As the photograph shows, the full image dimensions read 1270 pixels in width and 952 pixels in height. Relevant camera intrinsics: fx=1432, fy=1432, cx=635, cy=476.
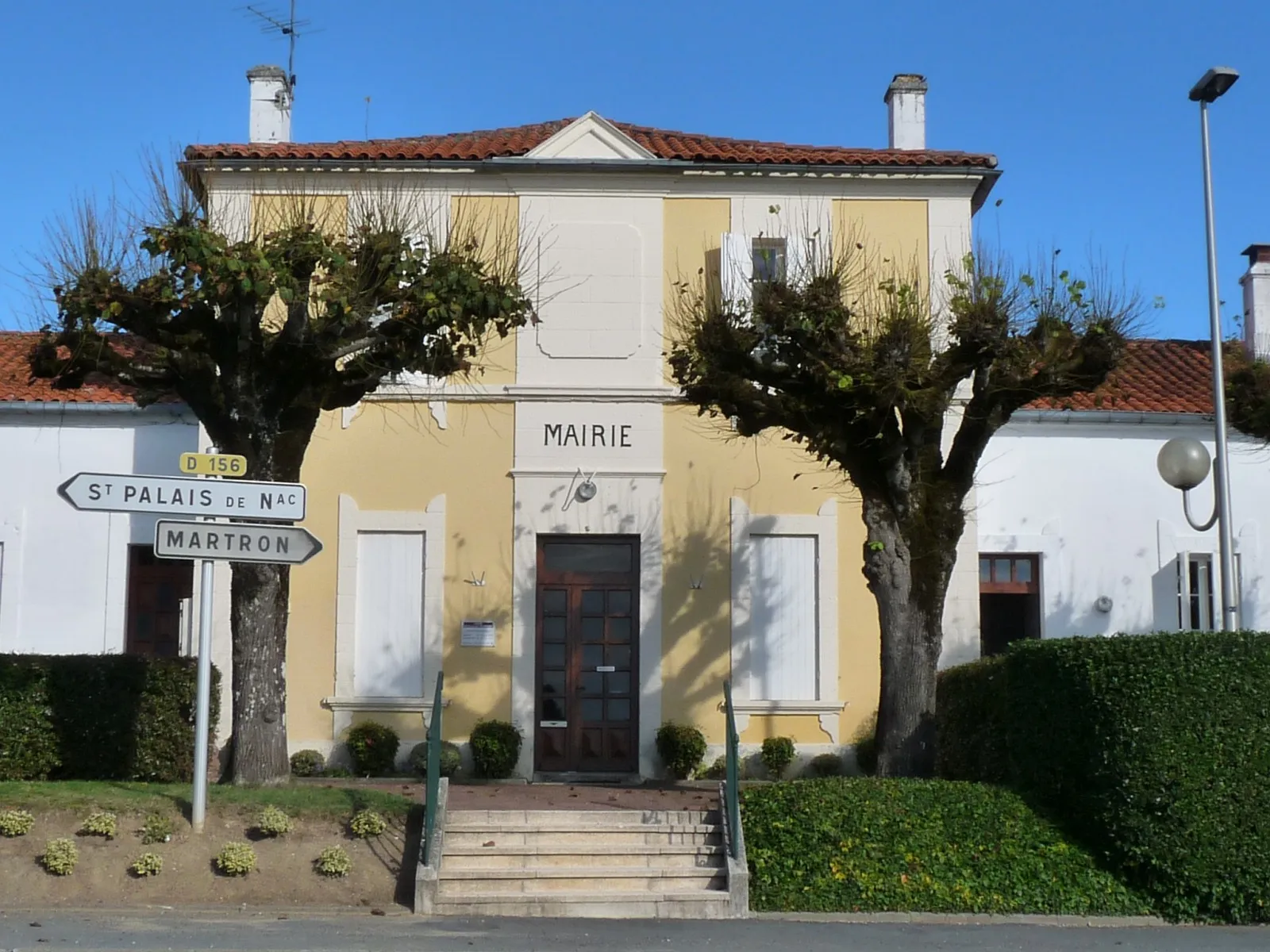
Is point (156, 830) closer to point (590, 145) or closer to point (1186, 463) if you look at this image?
point (1186, 463)

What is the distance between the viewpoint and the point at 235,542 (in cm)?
1064

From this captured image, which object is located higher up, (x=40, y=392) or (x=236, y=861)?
(x=40, y=392)

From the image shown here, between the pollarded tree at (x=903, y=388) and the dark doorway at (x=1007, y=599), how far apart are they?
211 inches

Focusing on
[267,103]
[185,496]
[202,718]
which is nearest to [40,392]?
[267,103]

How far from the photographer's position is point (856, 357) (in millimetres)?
12234

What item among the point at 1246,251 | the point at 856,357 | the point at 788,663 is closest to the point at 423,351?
the point at 856,357

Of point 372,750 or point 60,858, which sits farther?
point 372,750

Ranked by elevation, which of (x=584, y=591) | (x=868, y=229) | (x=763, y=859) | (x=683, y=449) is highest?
(x=868, y=229)

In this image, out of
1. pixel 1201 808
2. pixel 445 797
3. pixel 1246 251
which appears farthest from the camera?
pixel 1246 251

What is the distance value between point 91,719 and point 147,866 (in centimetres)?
326

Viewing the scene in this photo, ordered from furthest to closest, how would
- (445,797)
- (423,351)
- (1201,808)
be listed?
(423,351)
(445,797)
(1201,808)

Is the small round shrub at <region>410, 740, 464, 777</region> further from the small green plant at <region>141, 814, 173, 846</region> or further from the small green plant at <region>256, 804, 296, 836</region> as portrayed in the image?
the small green plant at <region>141, 814, 173, 846</region>

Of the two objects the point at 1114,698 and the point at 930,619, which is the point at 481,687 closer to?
the point at 930,619

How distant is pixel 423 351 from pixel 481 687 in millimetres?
4947
